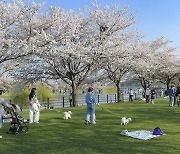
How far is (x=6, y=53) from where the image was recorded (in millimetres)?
14648

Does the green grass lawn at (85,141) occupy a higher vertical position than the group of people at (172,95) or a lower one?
lower

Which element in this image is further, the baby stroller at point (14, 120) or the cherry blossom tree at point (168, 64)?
the cherry blossom tree at point (168, 64)

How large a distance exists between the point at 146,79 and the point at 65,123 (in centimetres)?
3093

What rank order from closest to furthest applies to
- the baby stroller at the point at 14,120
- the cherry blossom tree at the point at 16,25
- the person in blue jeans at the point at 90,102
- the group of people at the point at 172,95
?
the baby stroller at the point at 14,120, the person in blue jeans at the point at 90,102, the cherry blossom tree at the point at 16,25, the group of people at the point at 172,95

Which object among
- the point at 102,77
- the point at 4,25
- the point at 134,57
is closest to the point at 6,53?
the point at 4,25

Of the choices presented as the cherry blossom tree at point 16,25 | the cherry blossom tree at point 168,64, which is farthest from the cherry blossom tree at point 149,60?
the cherry blossom tree at point 16,25

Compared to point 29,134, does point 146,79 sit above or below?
above

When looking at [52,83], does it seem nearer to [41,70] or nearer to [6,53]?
[41,70]

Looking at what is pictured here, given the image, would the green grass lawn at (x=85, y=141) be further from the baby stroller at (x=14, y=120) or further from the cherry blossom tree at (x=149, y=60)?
the cherry blossom tree at (x=149, y=60)

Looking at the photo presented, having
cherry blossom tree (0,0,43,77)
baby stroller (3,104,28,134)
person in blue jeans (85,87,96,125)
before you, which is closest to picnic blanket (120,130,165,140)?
person in blue jeans (85,87,96,125)

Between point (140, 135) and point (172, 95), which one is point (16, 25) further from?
point (172, 95)

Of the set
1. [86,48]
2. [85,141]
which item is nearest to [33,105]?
[85,141]

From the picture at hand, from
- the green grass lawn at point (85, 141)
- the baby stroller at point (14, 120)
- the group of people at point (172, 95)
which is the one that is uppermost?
the group of people at point (172, 95)

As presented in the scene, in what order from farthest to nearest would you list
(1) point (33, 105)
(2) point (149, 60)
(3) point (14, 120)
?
1. (2) point (149, 60)
2. (1) point (33, 105)
3. (3) point (14, 120)
